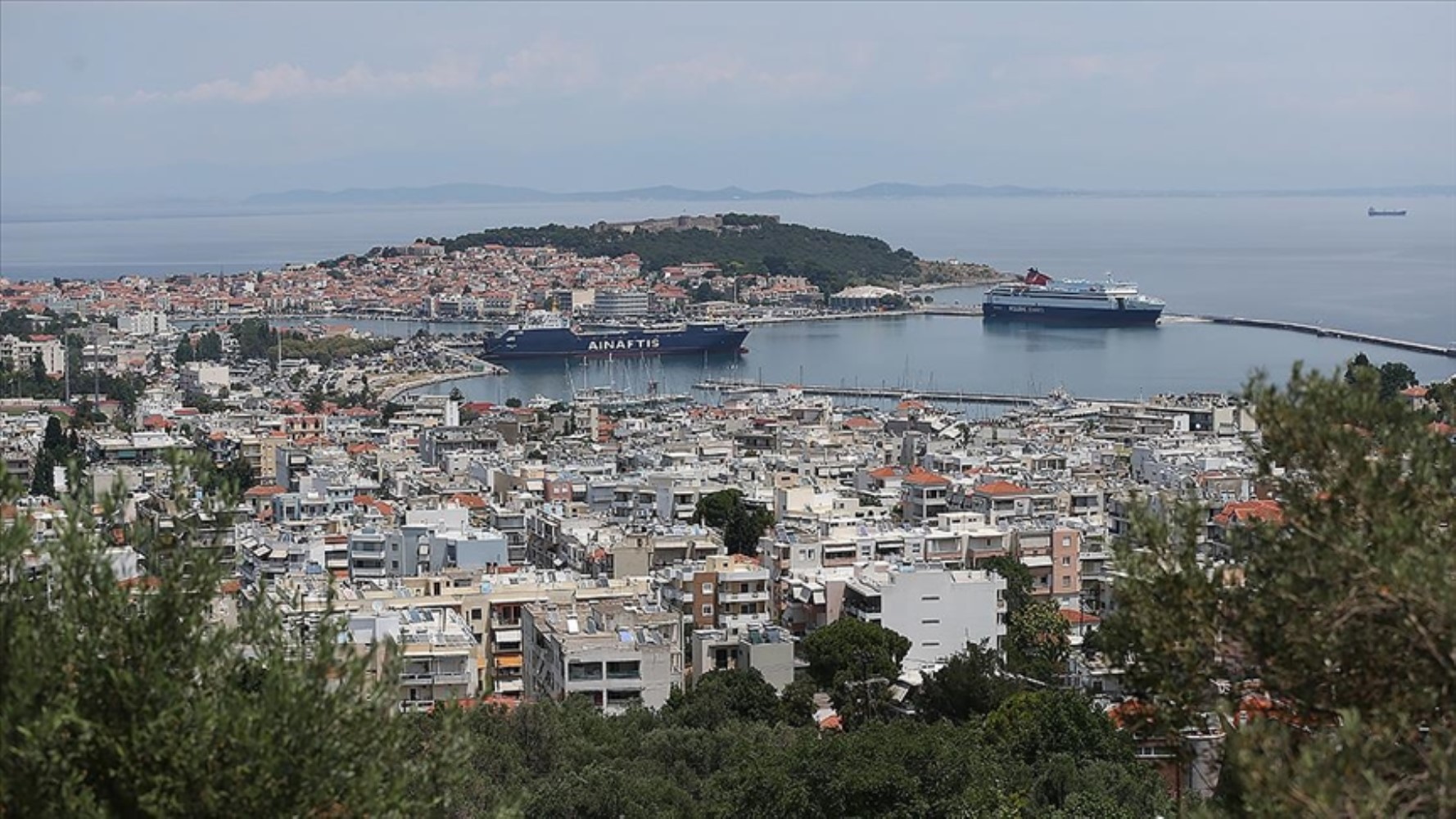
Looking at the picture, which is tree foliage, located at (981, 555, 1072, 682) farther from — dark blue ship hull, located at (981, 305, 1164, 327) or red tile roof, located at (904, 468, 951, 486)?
dark blue ship hull, located at (981, 305, 1164, 327)

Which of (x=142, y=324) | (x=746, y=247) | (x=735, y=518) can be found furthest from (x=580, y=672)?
(x=746, y=247)

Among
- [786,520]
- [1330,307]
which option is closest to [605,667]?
[786,520]

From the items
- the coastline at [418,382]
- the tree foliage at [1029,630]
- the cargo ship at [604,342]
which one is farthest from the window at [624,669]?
the cargo ship at [604,342]

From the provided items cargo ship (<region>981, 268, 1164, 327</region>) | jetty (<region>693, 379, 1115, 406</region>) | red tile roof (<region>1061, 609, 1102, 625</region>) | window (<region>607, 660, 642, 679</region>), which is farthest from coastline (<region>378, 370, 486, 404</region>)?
window (<region>607, 660, 642, 679</region>)

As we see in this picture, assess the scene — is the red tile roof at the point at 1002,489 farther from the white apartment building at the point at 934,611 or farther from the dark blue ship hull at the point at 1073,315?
the dark blue ship hull at the point at 1073,315

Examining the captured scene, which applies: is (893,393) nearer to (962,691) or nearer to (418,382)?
(418,382)
